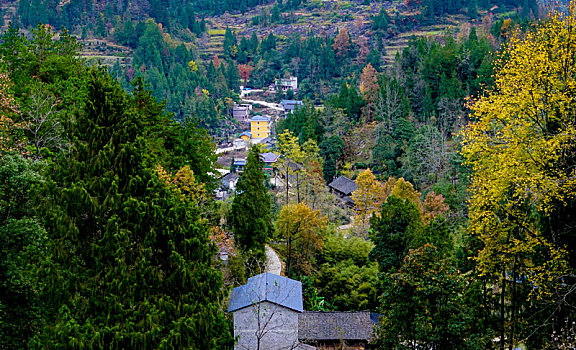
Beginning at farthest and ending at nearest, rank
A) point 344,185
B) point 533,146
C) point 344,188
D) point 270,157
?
point 270,157, point 344,185, point 344,188, point 533,146

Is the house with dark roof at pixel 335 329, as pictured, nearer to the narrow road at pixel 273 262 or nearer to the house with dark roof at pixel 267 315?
the house with dark roof at pixel 267 315

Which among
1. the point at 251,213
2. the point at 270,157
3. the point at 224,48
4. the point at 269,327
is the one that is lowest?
the point at 270,157

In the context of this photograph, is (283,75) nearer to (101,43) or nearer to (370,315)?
(101,43)

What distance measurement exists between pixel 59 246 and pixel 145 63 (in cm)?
8570

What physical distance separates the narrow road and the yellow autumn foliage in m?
12.2

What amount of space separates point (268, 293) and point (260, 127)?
55537 millimetres

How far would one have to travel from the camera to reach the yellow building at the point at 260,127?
68.5m

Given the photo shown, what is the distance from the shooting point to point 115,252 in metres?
8.25

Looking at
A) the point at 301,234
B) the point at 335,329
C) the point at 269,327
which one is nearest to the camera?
the point at 269,327

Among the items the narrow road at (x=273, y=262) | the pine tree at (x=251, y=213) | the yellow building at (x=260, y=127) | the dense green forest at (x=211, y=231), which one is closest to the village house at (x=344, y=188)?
the dense green forest at (x=211, y=231)

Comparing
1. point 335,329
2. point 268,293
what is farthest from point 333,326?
point 268,293

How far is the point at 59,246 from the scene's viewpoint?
27.3 feet

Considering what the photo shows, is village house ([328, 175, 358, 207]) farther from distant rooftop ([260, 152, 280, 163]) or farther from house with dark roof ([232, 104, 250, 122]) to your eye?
house with dark roof ([232, 104, 250, 122])

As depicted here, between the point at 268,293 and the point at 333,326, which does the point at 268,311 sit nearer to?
the point at 268,293
